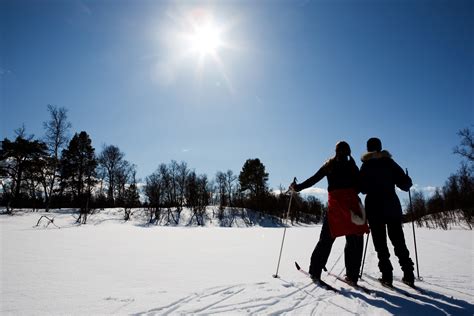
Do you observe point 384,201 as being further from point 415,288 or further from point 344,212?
point 415,288

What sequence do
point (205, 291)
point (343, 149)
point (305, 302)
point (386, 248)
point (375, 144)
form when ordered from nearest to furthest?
point (305, 302) < point (205, 291) < point (386, 248) < point (343, 149) < point (375, 144)

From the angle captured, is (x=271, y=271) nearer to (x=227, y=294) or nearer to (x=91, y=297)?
(x=227, y=294)

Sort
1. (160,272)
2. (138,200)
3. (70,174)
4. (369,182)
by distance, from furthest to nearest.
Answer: (138,200) < (70,174) < (160,272) < (369,182)

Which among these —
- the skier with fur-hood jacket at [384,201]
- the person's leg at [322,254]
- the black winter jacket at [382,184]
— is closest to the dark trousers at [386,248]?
the skier with fur-hood jacket at [384,201]

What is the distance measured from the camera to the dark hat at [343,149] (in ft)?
11.3

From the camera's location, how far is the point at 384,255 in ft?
10.7

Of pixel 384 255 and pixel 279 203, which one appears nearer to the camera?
pixel 384 255

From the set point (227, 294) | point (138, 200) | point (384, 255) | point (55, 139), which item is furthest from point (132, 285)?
point (138, 200)

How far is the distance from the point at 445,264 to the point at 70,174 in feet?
136

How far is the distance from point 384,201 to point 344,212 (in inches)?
24.6

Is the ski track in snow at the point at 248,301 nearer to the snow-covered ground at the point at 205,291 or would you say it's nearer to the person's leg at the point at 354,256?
the snow-covered ground at the point at 205,291

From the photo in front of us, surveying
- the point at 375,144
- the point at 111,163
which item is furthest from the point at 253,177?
the point at 375,144

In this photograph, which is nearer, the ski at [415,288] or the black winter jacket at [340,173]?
the ski at [415,288]

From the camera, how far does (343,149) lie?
3.45 metres
